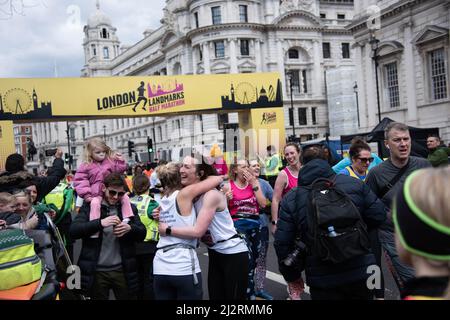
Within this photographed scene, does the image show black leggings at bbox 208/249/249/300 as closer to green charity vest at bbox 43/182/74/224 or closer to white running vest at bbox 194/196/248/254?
white running vest at bbox 194/196/248/254

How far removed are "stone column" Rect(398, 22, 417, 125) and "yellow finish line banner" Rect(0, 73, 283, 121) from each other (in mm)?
8983

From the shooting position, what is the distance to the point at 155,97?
2245 centimetres

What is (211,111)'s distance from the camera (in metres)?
23.4

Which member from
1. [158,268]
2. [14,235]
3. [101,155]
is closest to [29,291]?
[14,235]

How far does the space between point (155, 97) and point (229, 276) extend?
18780 millimetres

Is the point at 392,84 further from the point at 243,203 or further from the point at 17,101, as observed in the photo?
the point at 243,203

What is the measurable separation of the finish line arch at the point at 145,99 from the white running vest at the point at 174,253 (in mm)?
15795

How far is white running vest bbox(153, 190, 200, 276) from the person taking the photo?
151 inches

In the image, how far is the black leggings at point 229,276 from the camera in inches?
175

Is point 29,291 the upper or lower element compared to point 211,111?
lower

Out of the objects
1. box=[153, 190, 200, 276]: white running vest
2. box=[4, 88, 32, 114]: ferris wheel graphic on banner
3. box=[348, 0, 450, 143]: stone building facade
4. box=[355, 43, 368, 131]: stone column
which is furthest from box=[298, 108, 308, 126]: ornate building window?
box=[153, 190, 200, 276]: white running vest
